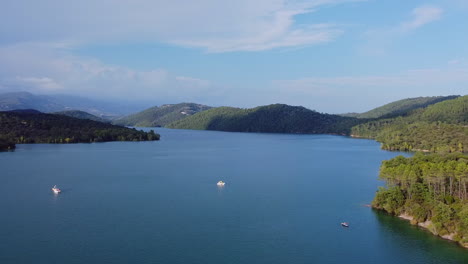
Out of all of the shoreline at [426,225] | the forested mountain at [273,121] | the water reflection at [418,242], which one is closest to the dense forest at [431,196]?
the shoreline at [426,225]

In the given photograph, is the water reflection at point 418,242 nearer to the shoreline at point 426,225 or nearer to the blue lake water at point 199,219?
the blue lake water at point 199,219

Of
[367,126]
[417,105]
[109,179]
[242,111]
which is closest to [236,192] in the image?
[109,179]

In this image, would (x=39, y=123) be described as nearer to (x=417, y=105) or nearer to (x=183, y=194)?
(x=183, y=194)

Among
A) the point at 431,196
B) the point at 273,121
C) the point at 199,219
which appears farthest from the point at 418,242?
the point at 273,121

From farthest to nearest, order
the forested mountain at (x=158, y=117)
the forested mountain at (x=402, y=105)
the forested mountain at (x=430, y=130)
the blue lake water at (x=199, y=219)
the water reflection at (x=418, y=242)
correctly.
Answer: the forested mountain at (x=158, y=117) → the forested mountain at (x=402, y=105) → the forested mountain at (x=430, y=130) → the blue lake water at (x=199, y=219) → the water reflection at (x=418, y=242)

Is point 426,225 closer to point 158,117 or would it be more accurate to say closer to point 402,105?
point 402,105
